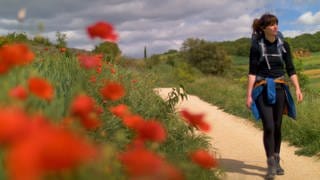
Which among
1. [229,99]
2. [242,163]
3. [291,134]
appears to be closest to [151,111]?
[242,163]

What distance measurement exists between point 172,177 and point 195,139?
6779mm

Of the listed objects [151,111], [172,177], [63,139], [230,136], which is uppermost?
[63,139]

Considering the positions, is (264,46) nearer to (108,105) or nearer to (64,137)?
(108,105)

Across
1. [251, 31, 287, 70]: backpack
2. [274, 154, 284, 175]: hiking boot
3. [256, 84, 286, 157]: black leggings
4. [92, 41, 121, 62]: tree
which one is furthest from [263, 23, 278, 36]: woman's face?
[92, 41, 121, 62]: tree

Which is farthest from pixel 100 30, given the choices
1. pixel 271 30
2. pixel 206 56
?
pixel 206 56

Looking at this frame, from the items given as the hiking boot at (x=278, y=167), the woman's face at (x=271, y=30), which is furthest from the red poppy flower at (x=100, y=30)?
the hiking boot at (x=278, y=167)

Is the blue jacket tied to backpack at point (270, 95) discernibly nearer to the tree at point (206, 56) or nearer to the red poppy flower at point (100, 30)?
the red poppy flower at point (100, 30)

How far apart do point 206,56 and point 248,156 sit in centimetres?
3833

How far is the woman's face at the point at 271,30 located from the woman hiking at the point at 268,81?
2cm

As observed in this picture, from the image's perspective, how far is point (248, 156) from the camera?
28.7 feet

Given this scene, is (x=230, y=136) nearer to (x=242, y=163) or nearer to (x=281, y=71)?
(x=242, y=163)

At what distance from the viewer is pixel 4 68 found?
2100mm

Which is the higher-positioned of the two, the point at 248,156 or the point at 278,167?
the point at 278,167

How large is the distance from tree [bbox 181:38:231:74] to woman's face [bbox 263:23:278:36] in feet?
127
